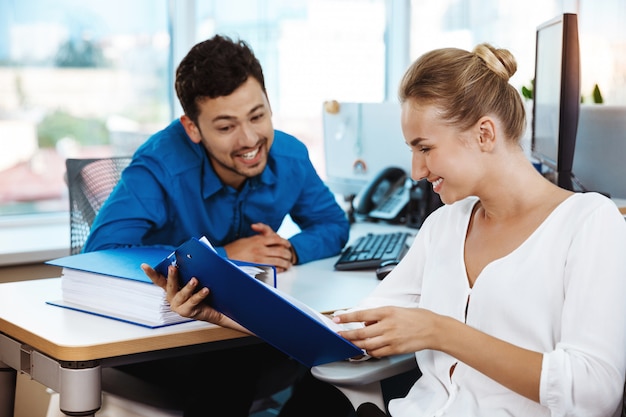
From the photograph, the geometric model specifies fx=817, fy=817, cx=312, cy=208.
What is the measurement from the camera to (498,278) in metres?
1.34

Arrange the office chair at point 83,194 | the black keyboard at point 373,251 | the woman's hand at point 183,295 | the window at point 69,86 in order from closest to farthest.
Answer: the woman's hand at point 183,295, the black keyboard at point 373,251, the office chair at point 83,194, the window at point 69,86

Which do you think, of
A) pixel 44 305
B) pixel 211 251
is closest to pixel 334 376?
pixel 211 251

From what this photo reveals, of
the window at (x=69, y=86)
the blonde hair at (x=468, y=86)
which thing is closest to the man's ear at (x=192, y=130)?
the blonde hair at (x=468, y=86)

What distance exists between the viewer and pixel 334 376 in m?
1.40

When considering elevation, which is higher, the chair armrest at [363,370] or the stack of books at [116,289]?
the stack of books at [116,289]

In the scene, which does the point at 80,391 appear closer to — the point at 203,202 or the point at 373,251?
the point at 203,202

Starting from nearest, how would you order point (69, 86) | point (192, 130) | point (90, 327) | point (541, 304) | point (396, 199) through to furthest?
point (541, 304) < point (90, 327) < point (192, 130) < point (396, 199) < point (69, 86)

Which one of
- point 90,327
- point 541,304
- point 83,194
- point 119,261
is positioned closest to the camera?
point 541,304

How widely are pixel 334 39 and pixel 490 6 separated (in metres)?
0.74

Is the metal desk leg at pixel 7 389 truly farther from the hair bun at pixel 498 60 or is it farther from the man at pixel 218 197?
the hair bun at pixel 498 60

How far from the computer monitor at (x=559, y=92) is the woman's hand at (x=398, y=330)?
2.94 ft

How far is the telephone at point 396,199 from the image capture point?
2.65m

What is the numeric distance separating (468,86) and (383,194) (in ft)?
4.93

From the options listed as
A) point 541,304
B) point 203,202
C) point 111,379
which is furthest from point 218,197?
point 541,304
